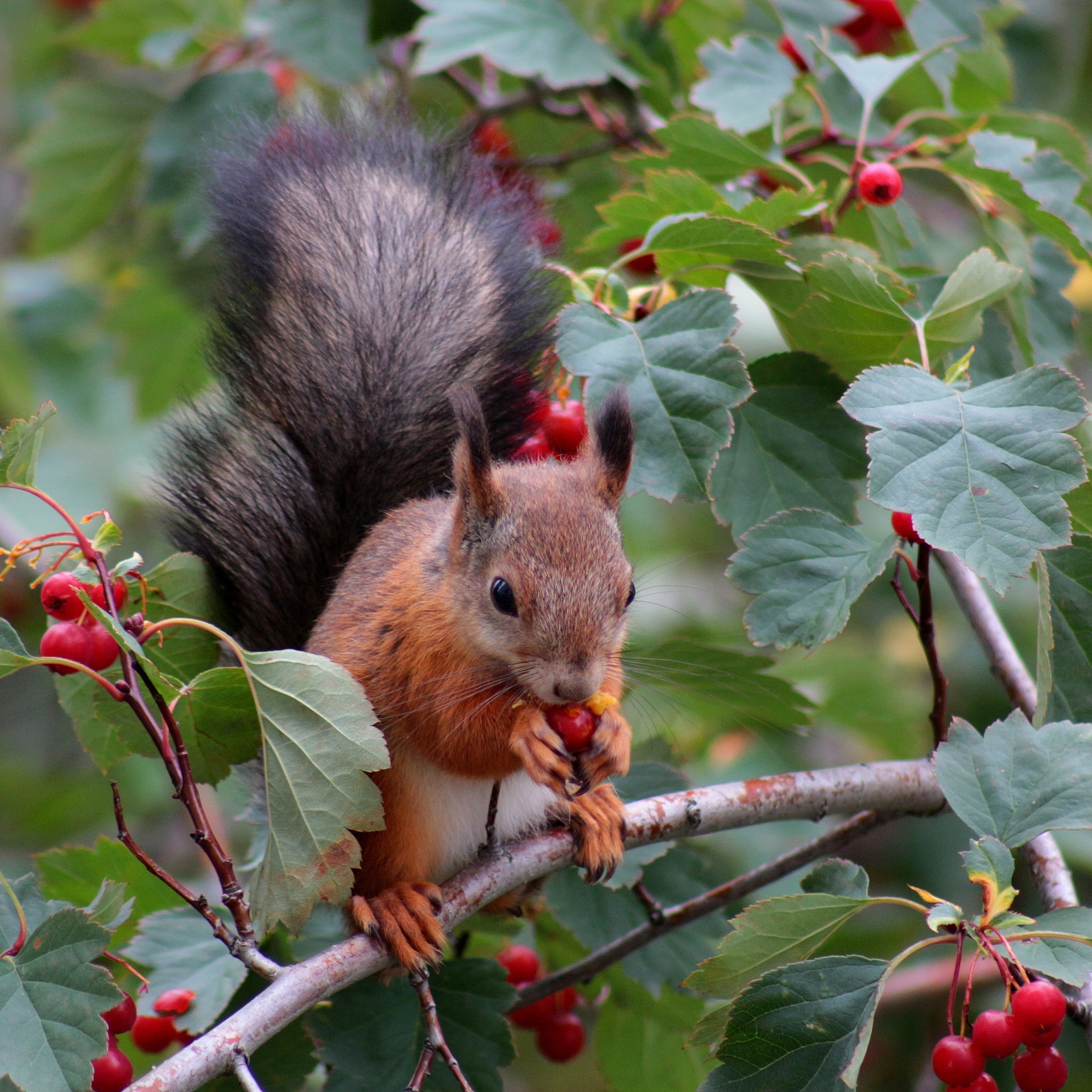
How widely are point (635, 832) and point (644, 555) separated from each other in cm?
128

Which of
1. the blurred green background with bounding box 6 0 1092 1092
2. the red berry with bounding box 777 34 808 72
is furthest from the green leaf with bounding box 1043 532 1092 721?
the red berry with bounding box 777 34 808 72

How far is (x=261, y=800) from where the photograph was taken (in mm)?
1658

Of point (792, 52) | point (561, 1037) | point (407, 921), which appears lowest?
point (561, 1037)

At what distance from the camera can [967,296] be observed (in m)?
1.23

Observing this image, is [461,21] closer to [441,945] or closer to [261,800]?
[261,800]

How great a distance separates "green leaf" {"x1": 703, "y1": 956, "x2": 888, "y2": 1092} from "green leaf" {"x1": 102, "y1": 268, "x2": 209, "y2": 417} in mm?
1720

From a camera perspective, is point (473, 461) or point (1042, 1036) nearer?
point (1042, 1036)

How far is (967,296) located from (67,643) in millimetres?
935

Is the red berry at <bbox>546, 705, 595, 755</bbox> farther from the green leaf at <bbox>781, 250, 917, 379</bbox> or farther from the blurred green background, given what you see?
the green leaf at <bbox>781, 250, 917, 379</bbox>

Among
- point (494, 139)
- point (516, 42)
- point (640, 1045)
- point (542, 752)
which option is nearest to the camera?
point (542, 752)

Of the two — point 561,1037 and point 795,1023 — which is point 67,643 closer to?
point 795,1023

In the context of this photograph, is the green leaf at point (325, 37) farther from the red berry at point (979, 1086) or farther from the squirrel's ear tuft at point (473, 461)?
the red berry at point (979, 1086)

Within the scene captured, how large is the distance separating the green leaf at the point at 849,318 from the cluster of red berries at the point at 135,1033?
3.13 feet

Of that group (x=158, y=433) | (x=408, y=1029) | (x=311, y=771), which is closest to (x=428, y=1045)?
(x=408, y=1029)
